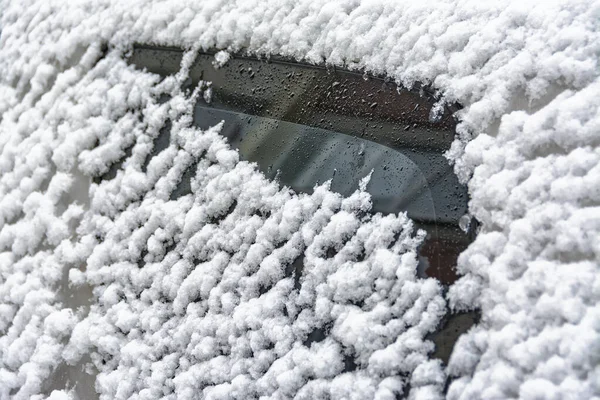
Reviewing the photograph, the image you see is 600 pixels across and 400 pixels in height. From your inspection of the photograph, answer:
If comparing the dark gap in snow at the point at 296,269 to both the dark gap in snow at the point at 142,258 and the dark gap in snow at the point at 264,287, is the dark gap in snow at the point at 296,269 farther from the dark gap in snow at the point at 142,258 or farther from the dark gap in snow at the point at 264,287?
the dark gap in snow at the point at 142,258

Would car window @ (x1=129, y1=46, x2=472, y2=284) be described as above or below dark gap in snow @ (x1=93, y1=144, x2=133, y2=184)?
above

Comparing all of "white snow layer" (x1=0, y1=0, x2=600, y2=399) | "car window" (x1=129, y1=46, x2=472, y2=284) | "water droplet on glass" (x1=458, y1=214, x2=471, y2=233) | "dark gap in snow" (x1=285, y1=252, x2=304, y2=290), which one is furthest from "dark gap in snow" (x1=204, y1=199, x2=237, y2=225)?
"water droplet on glass" (x1=458, y1=214, x2=471, y2=233)

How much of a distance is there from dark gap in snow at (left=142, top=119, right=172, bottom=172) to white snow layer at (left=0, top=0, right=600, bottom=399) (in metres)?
0.02

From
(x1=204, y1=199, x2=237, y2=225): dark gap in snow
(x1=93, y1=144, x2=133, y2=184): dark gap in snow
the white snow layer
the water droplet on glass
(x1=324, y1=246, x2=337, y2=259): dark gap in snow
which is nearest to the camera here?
the white snow layer

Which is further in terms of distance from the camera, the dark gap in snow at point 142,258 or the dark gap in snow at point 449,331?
the dark gap in snow at point 142,258

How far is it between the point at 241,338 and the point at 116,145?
2.49 ft

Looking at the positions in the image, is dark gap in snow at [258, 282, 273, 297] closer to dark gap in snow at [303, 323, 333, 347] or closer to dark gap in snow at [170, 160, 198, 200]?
dark gap in snow at [303, 323, 333, 347]

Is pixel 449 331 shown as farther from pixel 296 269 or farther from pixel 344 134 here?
pixel 344 134

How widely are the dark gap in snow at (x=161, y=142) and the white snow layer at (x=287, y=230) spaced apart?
0.02 metres

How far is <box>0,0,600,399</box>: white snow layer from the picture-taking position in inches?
46.6

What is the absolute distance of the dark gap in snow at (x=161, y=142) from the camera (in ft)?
5.95

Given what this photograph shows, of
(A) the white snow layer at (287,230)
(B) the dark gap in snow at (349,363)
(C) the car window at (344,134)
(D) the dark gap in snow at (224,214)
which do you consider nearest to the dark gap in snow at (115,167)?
(A) the white snow layer at (287,230)

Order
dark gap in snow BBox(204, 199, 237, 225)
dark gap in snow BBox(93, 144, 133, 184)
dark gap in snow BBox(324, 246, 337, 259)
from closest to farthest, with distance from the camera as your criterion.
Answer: dark gap in snow BBox(324, 246, 337, 259)
dark gap in snow BBox(204, 199, 237, 225)
dark gap in snow BBox(93, 144, 133, 184)

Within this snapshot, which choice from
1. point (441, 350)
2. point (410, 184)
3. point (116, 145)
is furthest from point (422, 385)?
point (116, 145)
